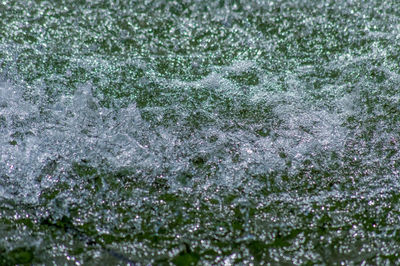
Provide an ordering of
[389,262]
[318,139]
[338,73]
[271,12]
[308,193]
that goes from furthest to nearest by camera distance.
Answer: [271,12] → [338,73] → [318,139] → [308,193] → [389,262]

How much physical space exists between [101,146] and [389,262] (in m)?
1.03

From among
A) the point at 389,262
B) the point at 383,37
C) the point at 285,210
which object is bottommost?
the point at 389,262

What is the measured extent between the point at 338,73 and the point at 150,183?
893 millimetres

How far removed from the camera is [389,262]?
152cm

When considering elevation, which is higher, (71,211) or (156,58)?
(156,58)

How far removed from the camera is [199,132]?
1799 mm

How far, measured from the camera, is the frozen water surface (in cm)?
155

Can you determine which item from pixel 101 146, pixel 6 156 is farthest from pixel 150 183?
pixel 6 156

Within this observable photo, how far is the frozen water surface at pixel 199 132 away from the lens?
1.55 metres

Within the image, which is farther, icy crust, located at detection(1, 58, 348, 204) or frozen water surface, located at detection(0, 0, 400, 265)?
icy crust, located at detection(1, 58, 348, 204)

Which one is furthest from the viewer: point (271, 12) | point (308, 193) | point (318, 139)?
point (271, 12)

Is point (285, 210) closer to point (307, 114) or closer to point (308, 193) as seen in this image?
point (308, 193)

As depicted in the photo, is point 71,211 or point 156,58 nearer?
point 71,211

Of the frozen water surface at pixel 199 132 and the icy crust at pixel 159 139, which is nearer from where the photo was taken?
the frozen water surface at pixel 199 132
